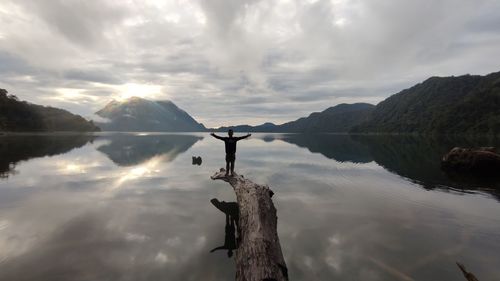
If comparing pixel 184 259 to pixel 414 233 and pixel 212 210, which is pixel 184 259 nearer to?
pixel 212 210

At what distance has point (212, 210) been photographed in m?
16.2

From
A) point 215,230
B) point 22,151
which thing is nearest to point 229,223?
point 215,230

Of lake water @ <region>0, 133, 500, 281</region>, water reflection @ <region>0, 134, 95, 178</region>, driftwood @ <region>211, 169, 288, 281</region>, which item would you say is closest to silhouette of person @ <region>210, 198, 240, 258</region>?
lake water @ <region>0, 133, 500, 281</region>

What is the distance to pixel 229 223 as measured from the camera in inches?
558

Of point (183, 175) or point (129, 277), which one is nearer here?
point (129, 277)

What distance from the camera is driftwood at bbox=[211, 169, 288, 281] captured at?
794cm

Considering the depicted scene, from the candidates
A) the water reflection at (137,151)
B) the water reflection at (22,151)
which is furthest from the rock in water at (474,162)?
the water reflection at (22,151)

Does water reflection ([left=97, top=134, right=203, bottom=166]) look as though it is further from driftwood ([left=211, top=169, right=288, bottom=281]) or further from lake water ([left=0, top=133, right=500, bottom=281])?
driftwood ([left=211, top=169, right=288, bottom=281])

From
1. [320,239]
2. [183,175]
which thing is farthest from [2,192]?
[320,239]

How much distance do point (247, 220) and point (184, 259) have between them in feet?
10.0

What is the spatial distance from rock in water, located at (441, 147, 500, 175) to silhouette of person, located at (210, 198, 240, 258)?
93.1 feet

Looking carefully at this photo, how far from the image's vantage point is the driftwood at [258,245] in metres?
7.94

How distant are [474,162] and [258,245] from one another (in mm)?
32777

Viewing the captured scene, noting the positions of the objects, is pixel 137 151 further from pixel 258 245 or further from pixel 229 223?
pixel 258 245
